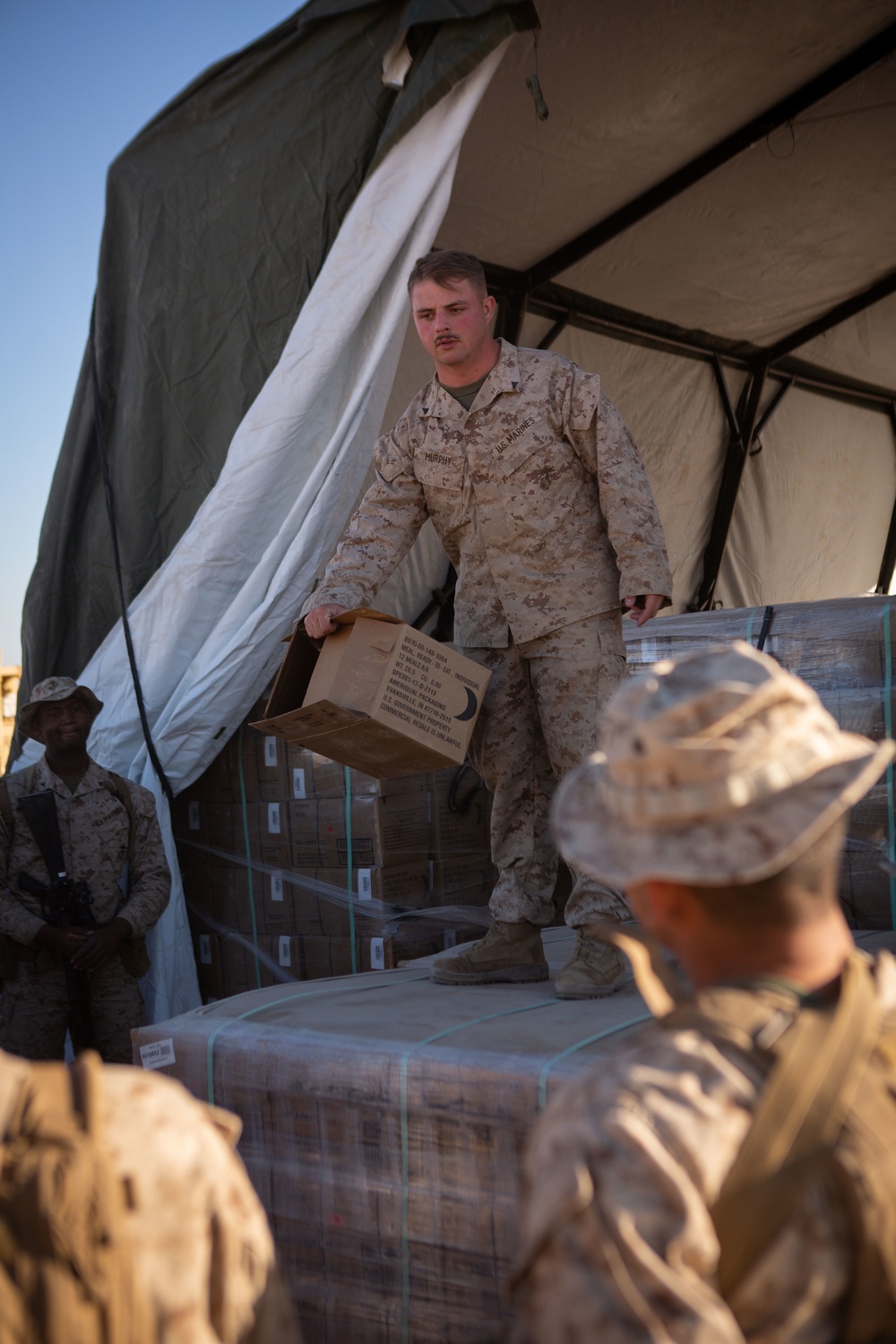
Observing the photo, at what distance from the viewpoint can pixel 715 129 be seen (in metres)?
5.78

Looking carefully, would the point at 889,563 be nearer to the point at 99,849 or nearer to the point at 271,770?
the point at 271,770

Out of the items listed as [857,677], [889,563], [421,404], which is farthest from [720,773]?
[889,563]

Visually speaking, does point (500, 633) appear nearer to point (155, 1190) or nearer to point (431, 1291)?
point (431, 1291)

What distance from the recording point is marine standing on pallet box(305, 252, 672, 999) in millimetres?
3184

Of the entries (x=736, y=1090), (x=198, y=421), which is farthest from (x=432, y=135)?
(x=736, y=1090)

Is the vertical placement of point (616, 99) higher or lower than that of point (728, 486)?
higher

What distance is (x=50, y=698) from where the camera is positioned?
184 inches

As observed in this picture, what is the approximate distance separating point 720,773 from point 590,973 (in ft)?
6.30

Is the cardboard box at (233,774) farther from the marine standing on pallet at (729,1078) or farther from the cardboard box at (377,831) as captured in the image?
the marine standing on pallet at (729,1078)

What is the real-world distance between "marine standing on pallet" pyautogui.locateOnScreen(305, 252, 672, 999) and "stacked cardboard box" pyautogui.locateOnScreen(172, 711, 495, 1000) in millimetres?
1149

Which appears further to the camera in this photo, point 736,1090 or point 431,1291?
point 431,1291

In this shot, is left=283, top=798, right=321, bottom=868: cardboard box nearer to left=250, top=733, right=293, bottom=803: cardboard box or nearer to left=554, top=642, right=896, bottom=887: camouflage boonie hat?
left=250, top=733, right=293, bottom=803: cardboard box

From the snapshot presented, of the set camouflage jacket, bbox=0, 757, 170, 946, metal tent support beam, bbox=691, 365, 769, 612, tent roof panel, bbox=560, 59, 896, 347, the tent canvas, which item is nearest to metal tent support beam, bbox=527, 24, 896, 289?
the tent canvas

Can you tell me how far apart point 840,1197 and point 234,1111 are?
1.92 metres
